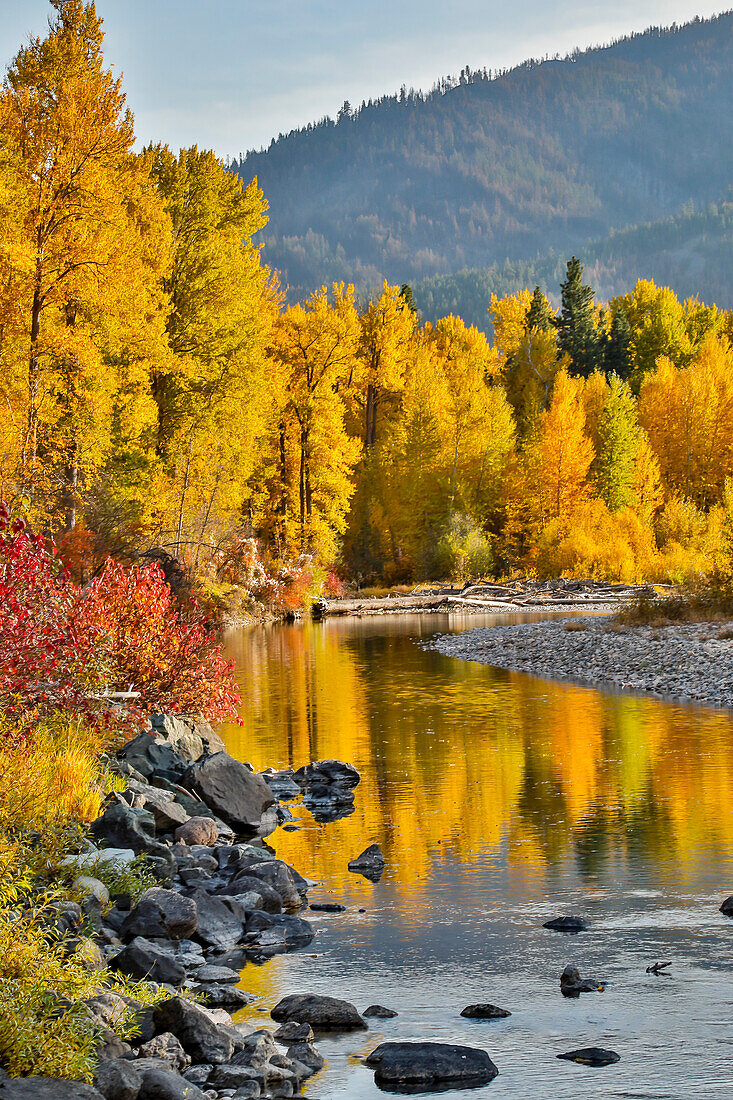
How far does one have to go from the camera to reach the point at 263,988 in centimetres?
774

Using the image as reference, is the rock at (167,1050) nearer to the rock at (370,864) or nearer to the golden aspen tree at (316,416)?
the rock at (370,864)

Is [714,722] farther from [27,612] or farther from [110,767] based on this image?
[27,612]

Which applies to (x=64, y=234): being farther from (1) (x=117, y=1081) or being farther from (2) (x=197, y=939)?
(1) (x=117, y=1081)

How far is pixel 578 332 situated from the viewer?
68.4 metres

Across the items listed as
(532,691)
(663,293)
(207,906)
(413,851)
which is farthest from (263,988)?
(663,293)

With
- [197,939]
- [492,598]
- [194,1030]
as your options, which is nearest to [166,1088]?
[194,1030]

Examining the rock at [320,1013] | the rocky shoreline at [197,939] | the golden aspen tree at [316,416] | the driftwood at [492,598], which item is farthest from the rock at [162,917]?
the golden aspen tree at [316,416]

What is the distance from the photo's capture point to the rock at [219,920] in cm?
870

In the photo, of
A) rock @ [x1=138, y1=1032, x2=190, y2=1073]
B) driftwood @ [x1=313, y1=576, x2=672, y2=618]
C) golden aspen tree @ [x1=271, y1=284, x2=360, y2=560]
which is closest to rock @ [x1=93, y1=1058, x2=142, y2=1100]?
rock @ [x1=138, y1=1032, x2=190, y2=1073]

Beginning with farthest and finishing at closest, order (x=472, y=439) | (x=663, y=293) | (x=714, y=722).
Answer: (x=663, y=293)
(x=472, y=439)
(x=714, y=722)

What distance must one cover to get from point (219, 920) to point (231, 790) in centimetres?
352

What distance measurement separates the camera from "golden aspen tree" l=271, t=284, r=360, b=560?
4656 cm

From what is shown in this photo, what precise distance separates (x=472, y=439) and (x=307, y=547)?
12332mm

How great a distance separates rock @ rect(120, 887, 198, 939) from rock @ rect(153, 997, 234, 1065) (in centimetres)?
169
